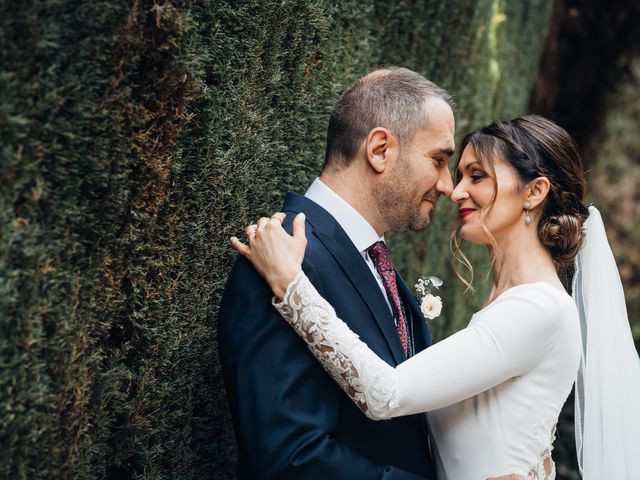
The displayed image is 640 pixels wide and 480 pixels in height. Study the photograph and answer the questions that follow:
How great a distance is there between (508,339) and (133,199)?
130 centimetres

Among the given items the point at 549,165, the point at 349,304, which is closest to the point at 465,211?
the point at 549,165

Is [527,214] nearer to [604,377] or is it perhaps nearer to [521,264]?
[521,264]

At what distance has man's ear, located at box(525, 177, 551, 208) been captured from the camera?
9.36ft

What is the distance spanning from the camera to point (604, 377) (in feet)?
10.0

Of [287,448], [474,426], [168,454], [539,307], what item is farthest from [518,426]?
[168,454]

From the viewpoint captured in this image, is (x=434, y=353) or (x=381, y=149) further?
(x=381, y=149)

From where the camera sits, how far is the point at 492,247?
3008 millimetres

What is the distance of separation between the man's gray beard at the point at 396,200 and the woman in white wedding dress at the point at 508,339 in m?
0.24

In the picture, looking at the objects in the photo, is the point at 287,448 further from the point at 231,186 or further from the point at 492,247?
the point at 492,247

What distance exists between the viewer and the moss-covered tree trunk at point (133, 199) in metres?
1.84

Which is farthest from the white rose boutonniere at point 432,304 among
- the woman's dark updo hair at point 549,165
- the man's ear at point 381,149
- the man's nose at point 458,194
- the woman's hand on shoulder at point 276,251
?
the woman's hand on shoulder at point 276,251

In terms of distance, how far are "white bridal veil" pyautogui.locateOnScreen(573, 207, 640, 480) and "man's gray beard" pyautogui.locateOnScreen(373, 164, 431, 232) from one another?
766 mm

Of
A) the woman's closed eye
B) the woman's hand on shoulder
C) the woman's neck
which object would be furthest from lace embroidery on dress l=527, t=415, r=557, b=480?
the woman's hand on shoulder

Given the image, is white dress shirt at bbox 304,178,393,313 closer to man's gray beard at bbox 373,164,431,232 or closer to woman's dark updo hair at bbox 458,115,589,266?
man's gray beard at bbox 373,164,431,232
